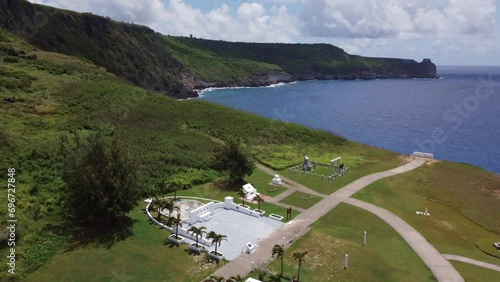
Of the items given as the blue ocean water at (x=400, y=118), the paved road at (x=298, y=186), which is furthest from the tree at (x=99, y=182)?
the blue ocean water at (x=400, y=118)

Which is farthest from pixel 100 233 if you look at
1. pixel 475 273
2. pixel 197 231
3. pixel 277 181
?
pixel 475 273

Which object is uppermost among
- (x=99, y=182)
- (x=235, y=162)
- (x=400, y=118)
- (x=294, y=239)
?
(x=400, y=118)

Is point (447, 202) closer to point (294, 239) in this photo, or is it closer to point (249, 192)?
point (294, 239)

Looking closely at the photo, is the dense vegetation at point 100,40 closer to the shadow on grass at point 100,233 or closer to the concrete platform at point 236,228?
the shadow on grass at point 100,233

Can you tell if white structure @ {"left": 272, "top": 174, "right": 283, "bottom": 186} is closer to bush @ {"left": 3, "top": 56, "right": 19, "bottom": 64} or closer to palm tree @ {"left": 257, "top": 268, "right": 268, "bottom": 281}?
palm tree @ {"left": 257, "top": 268, "right": 268, "bottom": 281}

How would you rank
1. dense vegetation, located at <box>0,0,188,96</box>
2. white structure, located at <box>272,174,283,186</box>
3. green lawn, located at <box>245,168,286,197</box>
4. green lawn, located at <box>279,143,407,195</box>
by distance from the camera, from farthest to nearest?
dense vegetation, located at <box>0,0,188,96</box> < green lawn, located at <box>279,143,407,195</box> < white structure, located at <box>272,174,283,186</box> < green lawn, located at <box>245,168,286,197</box>

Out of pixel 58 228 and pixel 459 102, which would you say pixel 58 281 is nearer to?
pixel 58 228

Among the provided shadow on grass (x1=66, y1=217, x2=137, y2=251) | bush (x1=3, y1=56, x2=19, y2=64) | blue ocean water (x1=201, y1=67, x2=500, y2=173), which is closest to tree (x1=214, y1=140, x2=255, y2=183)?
shadow on grass (x1=66, y1=217, x2=137, y2=251)
